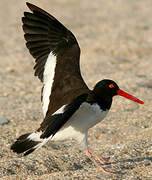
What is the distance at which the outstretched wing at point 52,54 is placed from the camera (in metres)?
5.76

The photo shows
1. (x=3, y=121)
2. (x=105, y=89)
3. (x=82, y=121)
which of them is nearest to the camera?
(x=82, y=121)

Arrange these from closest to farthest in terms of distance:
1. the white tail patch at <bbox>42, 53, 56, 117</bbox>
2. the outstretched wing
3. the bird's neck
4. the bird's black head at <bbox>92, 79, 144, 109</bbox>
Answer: the bird's neck < the bird's black head at <bbox>92, 79, 144, 109</bbox> < the outstretched wing < the white tail patch at <bbox>42, 53, 56, 117</bbox>

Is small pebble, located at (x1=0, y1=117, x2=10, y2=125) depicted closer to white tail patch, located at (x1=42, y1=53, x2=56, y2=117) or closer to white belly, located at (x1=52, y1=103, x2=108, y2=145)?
white tail patch, located at (x1=42, y1=53, x2=56, y2=117)

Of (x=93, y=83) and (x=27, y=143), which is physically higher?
(x=27, y=143)

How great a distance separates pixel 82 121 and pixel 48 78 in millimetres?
908

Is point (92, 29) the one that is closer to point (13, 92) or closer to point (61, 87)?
point (13, 92)

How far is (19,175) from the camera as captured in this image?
5258mm

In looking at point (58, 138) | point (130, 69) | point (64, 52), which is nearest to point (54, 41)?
point (64, 52)

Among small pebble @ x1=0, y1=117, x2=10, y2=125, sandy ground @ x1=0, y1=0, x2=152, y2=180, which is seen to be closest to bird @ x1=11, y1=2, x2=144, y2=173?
sandy ground @ x1=0, y1=0, x2=152, y2=180

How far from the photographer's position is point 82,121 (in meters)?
5.36

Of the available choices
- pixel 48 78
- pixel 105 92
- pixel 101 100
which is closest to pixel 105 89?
pixel 105 92

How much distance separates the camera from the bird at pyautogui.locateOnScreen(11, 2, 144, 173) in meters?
5.29

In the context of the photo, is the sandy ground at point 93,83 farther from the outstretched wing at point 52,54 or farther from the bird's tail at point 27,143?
the outstretched wing at point 52,54

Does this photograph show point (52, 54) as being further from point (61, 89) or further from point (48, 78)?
point (61, 89)
